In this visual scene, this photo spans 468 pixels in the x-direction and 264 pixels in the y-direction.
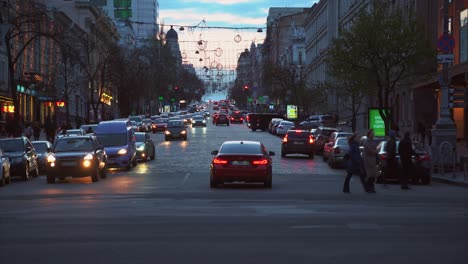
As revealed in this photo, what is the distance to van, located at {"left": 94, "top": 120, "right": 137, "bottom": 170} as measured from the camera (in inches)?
1518

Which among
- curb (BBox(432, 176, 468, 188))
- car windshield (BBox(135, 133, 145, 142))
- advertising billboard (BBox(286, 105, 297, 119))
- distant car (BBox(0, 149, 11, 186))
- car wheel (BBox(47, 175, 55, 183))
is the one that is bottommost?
curb (BBox(432, 176, 468, 188))

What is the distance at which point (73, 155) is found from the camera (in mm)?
31234

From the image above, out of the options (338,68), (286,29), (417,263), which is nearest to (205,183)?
(417,263)

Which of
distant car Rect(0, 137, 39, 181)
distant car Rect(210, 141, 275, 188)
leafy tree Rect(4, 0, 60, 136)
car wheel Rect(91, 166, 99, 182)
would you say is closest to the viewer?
distant car Rect(210, 141, 275, 188)

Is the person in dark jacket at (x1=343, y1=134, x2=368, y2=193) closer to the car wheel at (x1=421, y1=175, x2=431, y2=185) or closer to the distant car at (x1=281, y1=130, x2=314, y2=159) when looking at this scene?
the car wheel at (x1=421, y1=175, x2=431, y2=185)

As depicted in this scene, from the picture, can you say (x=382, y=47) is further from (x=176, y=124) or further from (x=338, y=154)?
(x=176, y=124)

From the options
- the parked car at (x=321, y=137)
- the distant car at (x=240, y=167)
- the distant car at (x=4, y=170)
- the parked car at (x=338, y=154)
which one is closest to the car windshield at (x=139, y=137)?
the parked car at (x=338, y=154)

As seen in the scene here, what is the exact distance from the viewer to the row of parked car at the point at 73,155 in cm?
3114

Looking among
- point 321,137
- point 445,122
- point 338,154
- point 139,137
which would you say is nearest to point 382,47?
point 321,137

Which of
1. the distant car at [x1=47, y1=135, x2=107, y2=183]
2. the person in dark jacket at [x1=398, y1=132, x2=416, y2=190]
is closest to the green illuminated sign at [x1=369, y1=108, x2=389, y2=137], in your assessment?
the distant car at [x1=47, y1=135, x2=107, y2=183]

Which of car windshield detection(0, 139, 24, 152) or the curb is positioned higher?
car windshield detection(0, 139, 24, 152)

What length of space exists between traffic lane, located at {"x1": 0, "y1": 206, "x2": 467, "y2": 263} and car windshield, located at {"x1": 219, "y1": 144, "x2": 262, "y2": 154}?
9.24m

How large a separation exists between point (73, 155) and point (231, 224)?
52.9ft

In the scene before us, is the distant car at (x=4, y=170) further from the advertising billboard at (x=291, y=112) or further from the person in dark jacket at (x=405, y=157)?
the advertising billboard at (x=291, y=112)
